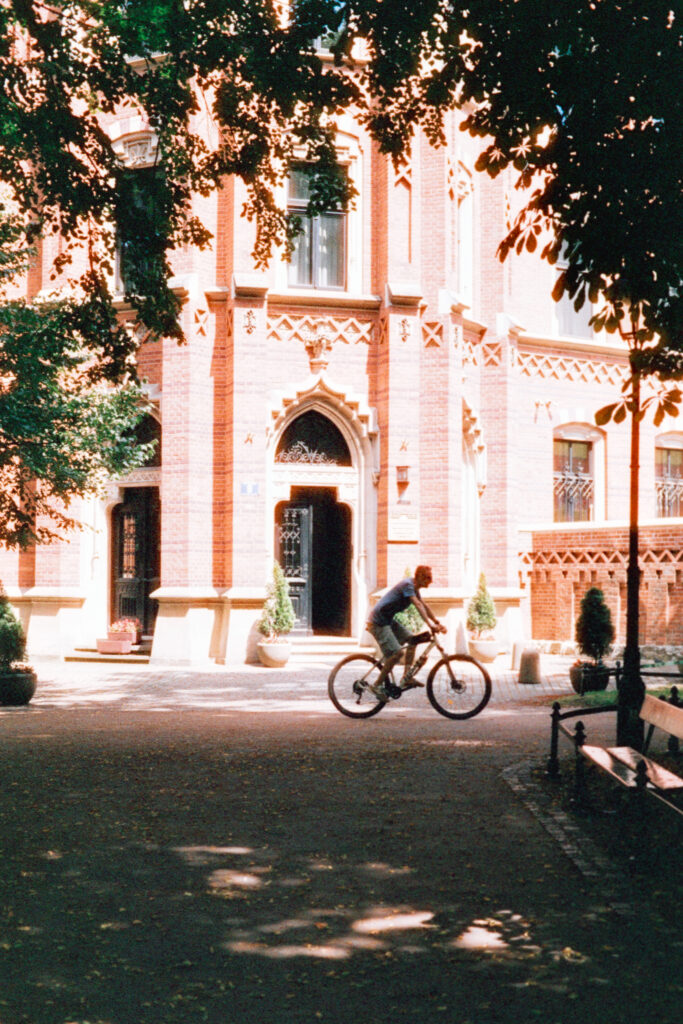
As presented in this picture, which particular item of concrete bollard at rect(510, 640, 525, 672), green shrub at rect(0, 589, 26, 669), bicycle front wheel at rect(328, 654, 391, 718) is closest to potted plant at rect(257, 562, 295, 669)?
concrete bollard at rect(510, 640, 525, 672)

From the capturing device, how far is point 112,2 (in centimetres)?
942

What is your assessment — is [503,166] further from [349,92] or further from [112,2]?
[112,2]

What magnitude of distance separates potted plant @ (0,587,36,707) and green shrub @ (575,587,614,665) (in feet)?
24.1

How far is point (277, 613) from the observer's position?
1936cm

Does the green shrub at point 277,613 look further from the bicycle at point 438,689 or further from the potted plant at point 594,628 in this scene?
the bicycle at point 438,689

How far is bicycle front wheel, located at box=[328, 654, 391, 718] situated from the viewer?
1224cm

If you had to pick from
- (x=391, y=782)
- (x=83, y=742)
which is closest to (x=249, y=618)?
(x=83, y=742)

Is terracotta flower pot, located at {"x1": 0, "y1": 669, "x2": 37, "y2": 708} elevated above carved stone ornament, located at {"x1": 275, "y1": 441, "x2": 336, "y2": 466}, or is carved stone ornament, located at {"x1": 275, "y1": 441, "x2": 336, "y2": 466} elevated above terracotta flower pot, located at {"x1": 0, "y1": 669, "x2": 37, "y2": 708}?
carved stone ornament, located at {"x1": 275, "y1": 441, "x2": 336, "y2": 466}

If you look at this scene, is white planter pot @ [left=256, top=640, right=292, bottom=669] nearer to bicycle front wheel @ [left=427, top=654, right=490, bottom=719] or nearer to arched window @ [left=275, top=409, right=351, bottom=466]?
arched window @ [left=275, top=409, right=351, bottom=466]

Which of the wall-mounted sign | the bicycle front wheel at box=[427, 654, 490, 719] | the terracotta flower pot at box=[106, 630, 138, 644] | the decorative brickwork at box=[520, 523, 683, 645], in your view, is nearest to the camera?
the bicycle front wheel at box=[427, 654, 490, 719]

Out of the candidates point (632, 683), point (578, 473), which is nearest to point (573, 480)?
point (578, 473)

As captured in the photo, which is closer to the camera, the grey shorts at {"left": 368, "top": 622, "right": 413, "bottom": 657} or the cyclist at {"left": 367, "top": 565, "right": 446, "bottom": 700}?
the cyclist at {"left": 367, "top": 565, "right": 446, "bottom": 700}

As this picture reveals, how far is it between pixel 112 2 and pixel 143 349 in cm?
1170

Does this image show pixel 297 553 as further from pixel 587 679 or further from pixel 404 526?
pixel 587 679
